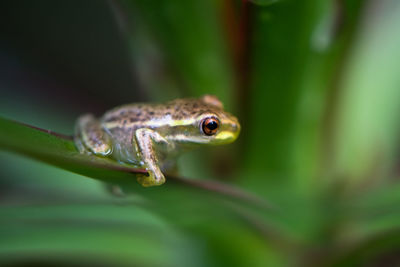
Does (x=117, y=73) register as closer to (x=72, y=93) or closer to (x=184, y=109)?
(x=72, y=93)

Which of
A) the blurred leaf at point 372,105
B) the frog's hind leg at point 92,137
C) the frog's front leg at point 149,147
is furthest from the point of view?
the blurred leaf at point 372,105

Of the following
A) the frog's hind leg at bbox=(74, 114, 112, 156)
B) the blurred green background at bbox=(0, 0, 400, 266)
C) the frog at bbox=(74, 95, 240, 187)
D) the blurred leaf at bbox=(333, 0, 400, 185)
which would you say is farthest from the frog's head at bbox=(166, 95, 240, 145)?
the blurred leaf at bbox=(333, 0, 400, 185)

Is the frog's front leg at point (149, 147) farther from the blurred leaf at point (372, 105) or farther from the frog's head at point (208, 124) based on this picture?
the blurred leaf at point (372, 105)

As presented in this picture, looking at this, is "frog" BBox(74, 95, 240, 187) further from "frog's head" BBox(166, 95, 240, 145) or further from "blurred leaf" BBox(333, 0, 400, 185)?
"blurred leaf" BBox(333, 0, 400, 185)

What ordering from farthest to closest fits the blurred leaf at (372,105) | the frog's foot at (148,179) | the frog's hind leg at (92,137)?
1. the blurred leaf at (372,105)
2. the frog's hind leg at (92,137)
3. the frog's foot at (148,179)

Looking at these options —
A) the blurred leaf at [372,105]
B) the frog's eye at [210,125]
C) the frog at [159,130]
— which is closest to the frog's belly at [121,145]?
the frog at [159,130]

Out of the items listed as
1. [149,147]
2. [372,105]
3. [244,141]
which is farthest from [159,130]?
[372,105]

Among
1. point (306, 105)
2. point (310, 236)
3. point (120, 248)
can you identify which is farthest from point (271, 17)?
point (120, 248)
